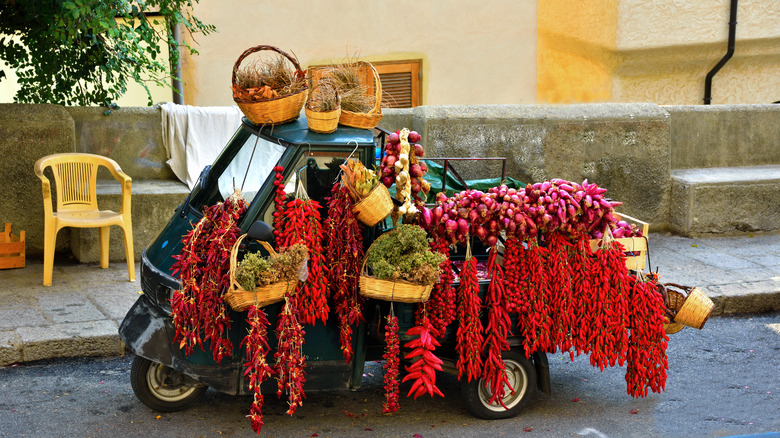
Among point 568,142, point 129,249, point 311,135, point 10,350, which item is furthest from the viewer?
point 568,142

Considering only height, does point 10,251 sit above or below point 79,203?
below

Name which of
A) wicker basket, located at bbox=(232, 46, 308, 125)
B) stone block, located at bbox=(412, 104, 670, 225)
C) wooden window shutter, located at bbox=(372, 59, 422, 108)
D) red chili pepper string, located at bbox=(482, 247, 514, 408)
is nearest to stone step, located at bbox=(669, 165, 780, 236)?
stone block, located at bbox=(412, 104, 670, 225)

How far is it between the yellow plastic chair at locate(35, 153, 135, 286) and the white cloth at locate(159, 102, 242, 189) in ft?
2.80

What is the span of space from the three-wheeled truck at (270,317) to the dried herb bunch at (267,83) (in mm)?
211

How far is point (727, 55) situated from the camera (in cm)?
1308

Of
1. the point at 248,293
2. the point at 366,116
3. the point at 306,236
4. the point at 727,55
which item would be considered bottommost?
the point at 248,293

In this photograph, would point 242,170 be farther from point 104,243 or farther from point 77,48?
point 77,48

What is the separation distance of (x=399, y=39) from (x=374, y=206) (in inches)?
328

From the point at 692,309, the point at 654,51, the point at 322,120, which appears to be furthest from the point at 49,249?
the point at 654,51

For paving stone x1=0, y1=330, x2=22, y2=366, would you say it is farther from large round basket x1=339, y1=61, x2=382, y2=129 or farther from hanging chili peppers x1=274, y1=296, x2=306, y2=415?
large round basket x1=339, y1=61, x2=382, y2=129

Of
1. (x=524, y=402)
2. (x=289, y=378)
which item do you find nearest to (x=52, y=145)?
(x=289, y=378)

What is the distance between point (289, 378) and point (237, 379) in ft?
1.13

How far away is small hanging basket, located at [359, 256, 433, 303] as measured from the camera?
434 centimetres

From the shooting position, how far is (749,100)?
13406 mm
